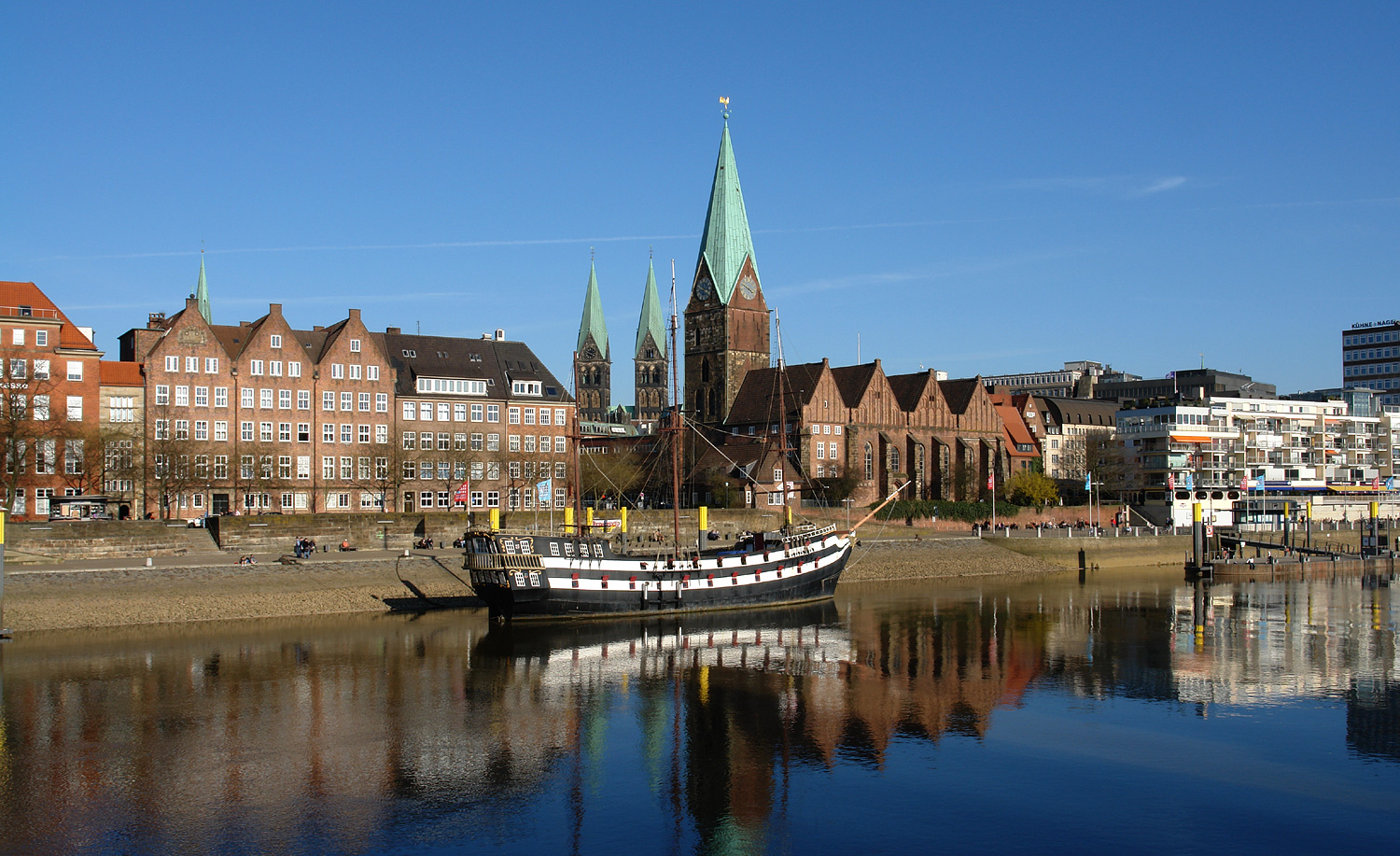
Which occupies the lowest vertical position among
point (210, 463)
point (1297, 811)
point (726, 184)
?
point (1297, 811)

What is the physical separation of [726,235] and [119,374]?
213ft

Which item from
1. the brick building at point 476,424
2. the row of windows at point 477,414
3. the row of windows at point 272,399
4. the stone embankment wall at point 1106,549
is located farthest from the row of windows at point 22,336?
the stone embankment wall at point 1106,549

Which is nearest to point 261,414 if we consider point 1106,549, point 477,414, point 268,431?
point 268,431

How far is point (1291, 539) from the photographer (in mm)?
100750

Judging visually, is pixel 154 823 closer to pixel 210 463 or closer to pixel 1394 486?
pixel 210 463

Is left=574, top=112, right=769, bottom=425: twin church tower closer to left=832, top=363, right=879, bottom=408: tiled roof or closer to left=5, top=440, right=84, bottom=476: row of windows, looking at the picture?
left=832, top=363, right=879, bottom=408: tiled roof

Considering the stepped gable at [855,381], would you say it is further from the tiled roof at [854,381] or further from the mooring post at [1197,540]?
the mooring post at [1197,540]

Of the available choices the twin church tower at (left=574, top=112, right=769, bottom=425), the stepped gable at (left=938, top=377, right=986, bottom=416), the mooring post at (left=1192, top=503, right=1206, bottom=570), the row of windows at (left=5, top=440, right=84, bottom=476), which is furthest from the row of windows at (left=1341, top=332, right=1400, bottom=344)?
the row of windows at (left=5, top=440, right=84, bottom=476)

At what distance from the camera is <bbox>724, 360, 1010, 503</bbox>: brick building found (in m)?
109

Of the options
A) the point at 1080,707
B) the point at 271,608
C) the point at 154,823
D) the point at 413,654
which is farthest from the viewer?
the point at 271,608

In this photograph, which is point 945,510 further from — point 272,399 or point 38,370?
point 38,370

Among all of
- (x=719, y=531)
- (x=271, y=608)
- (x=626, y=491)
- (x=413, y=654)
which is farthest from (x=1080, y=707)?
(x=626, y=491)

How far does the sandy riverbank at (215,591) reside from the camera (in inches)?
1903

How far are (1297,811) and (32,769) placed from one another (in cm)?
2832
